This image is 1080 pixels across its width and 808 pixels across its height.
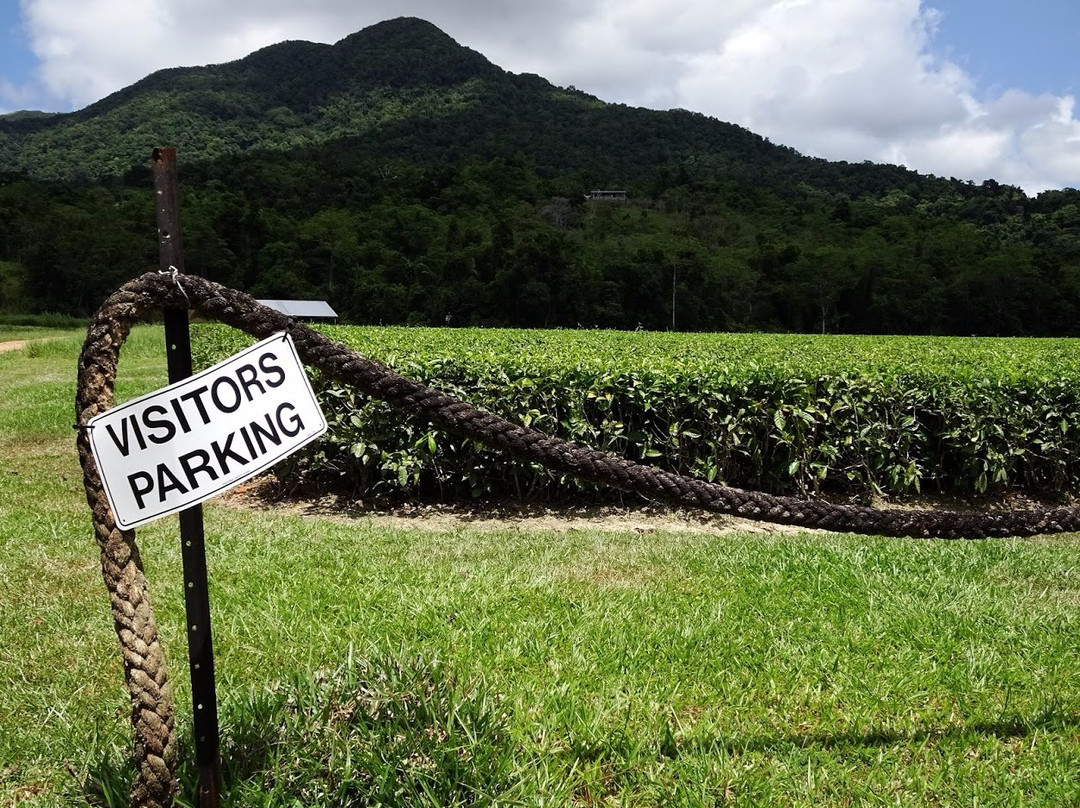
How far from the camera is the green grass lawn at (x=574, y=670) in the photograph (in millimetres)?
2037

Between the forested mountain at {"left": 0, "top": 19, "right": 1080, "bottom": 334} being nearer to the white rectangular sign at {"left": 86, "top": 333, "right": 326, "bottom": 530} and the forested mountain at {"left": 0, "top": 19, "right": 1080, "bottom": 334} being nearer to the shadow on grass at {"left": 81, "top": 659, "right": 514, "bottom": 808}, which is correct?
the shadow on grass at {"left": 81, "top": 659, "right": 514, "bottom": 808}

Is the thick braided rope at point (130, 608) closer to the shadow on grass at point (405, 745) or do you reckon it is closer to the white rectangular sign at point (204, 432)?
the white rectangular sign at point (204, 432)

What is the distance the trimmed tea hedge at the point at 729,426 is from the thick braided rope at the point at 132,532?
3595mm

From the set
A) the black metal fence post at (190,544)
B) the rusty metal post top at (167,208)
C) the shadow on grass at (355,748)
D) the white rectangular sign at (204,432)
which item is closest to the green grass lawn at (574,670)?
the shadow on grass at (355,748)

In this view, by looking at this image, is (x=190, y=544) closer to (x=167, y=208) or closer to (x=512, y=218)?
(x=167, y=208)

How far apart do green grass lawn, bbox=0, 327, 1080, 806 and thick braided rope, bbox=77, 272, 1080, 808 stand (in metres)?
0.49

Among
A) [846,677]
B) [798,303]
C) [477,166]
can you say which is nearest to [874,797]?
[846,677]

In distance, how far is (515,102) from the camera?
91.9 m

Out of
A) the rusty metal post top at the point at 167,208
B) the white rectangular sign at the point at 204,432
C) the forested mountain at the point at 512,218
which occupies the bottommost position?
the white rectangular sign at the point at 204,432

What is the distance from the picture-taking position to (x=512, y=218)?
2181 inches

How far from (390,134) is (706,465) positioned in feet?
269

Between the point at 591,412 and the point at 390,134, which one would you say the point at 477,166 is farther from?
the point at 591,412

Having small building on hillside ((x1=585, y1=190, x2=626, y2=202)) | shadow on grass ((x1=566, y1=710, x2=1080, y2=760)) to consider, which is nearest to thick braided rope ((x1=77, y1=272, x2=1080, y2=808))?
shadow on grass ((x1=566, y1=710, x2=1080, y2=760))

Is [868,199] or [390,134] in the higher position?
[390,134]
